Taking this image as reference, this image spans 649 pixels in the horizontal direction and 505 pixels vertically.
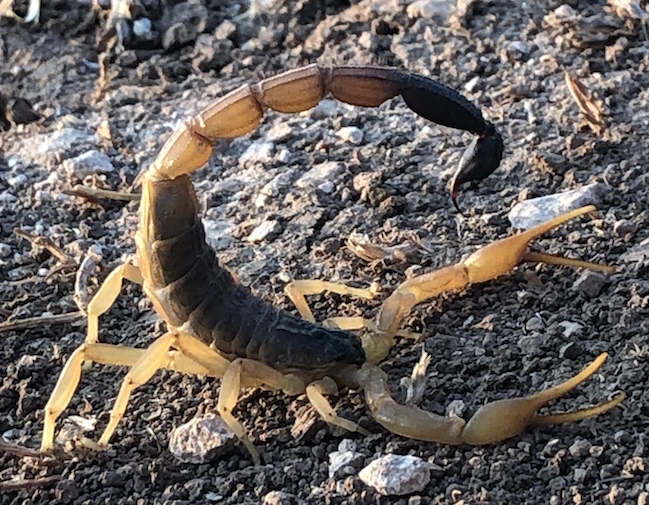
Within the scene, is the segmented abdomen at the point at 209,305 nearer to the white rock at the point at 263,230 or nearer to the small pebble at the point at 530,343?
the small pebble at the point at 530,343

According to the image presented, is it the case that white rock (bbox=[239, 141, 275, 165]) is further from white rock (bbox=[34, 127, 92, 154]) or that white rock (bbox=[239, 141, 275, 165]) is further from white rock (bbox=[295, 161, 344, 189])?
white rock (bbox=[34, 127, 92, 154])

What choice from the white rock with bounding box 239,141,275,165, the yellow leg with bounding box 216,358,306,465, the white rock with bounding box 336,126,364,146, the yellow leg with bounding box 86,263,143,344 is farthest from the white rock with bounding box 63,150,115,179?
the yellow leg with bounding box 216,358,306,465

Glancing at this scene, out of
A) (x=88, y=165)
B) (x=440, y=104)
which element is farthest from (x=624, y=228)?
(x=88, y=165)

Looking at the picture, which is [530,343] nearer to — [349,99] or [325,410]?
[325,410]

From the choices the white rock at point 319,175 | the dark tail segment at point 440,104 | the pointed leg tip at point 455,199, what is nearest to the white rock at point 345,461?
the pointed leg tip at point 455,199

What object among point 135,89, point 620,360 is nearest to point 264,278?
point 620,360
